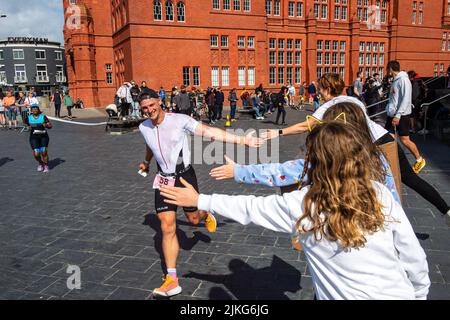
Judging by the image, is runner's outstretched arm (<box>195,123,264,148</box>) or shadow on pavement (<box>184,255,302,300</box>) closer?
runner's outstretched arm (<box>195,123,264,148</box>)

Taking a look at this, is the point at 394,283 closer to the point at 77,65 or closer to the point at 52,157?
the point at 52,157

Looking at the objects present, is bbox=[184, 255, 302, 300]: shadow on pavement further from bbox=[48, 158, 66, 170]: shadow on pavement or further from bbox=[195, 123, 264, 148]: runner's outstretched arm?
bbox=[48, 158, 66, 170]: shadow on pavement

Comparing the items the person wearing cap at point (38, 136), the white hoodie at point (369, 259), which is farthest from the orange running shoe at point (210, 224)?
the person wearing cap at point (38, 136)

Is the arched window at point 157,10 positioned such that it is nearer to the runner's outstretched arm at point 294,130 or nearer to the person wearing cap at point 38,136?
the person wearing cap at point 38,136

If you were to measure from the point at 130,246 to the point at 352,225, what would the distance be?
3.89m

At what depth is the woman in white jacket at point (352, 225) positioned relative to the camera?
1.66 metres

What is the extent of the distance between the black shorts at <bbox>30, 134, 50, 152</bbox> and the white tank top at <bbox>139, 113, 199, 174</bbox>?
7.00 metres

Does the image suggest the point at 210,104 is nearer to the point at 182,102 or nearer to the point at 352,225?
the point at 182,102

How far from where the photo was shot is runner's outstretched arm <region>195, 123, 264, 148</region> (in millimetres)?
3507

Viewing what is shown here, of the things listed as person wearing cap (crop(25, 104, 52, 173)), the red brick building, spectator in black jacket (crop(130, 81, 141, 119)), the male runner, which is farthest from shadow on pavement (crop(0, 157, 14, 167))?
the red brick building

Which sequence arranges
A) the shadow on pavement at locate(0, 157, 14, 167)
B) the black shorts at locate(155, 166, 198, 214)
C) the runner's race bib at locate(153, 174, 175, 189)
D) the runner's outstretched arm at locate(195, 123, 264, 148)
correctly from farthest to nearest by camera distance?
1. the shadow on pavement at locate(0, 157, 14, 167)
2. the runner's race bib at locate(153, 174, 175, 189)
3. the black shorts at locate(155, 166, 198, 214)
4. the runner's outstretched arm at locate(195, 123, 264, 148)

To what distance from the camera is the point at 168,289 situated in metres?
3.71

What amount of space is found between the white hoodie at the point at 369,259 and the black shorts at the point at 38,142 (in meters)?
9.42

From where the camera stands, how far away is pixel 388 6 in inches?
1672
